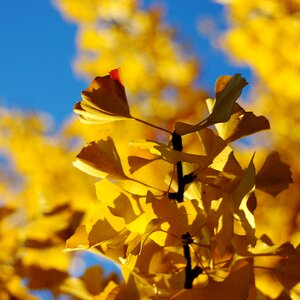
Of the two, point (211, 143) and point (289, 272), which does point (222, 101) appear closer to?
point (211, 143)

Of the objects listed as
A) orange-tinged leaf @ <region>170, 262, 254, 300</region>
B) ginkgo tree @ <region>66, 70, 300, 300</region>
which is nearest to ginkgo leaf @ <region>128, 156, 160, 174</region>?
ginkgo tree @ <region>66, 70, 300, 300</region>

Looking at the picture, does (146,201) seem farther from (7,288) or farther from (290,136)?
(290,136)

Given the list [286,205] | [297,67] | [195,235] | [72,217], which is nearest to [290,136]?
[297,67]

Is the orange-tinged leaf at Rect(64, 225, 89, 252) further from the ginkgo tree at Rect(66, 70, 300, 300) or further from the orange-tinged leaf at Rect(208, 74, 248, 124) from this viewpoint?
the orange-tinged leaf at Rect(208, 74, 248, 124)

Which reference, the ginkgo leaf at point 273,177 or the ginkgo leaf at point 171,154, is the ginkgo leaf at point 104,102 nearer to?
the ginkgo leaf at point 171,154

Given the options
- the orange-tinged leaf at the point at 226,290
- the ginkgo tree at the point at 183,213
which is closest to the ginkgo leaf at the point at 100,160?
the ginkgo tree at the point at 183,213
